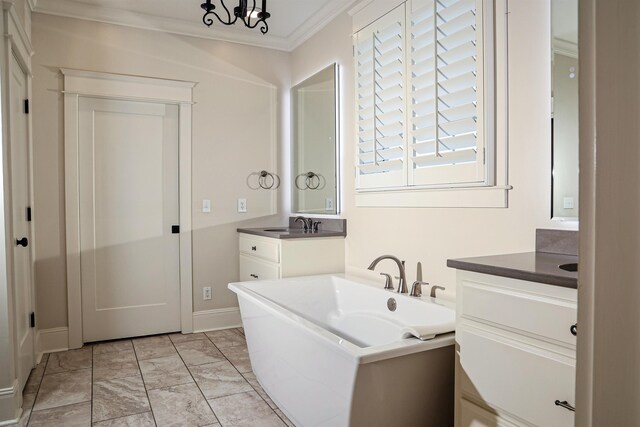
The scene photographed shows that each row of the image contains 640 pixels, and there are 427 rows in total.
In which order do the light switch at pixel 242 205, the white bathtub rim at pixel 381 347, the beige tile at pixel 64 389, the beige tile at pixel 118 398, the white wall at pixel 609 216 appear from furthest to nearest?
the light switch at pixel 242 205 → the beige tile at pixel 64 389 → the beige tile at pixel 118 398 → the white bathtub rim at pixel 381 347 → the white wall at pixel 609 216

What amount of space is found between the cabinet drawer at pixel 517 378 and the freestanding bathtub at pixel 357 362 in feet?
0.58

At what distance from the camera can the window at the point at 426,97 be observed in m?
2.27

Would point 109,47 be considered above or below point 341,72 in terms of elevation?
above

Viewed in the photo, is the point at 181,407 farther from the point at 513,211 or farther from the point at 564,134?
the point at 564,134

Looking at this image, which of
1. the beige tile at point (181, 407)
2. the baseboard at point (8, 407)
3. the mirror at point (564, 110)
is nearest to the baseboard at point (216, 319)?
the beige tile at point (181, 407)

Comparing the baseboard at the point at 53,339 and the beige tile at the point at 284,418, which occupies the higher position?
the baseboard at the point at 53,339

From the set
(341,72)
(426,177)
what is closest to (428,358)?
(426,177)

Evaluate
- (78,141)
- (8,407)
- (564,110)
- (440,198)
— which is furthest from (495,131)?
(78,141)

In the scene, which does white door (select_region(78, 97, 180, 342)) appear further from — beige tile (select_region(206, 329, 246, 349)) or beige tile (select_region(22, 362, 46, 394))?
beige tile (select_region(22, 362, 46, 394))

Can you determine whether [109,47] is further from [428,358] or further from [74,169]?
[428,358]

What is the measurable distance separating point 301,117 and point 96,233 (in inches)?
76.8

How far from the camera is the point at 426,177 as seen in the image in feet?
8.59

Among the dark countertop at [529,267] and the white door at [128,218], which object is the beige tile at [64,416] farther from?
the dark countertop at [529,267]

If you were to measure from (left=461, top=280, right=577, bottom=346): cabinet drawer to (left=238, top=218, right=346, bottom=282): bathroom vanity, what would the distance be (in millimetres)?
1804
